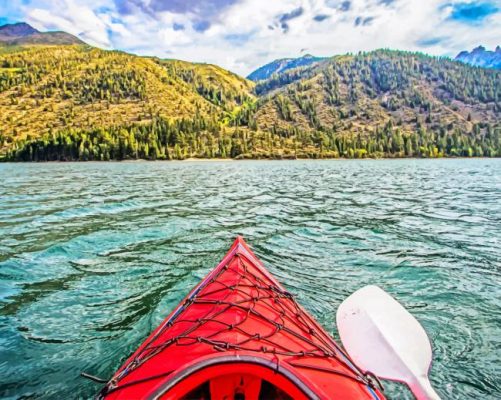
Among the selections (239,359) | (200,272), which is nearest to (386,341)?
(239,359)

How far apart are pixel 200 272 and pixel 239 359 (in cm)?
713

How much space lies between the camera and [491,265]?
10.7 metres

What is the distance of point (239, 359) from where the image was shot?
3650 mm

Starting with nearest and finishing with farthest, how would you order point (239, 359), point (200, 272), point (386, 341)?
point (239, 359) → point (386, 341) → point (200, 272)

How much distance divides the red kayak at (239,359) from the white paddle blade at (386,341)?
0.69 metres

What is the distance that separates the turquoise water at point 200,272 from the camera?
6.26 meters

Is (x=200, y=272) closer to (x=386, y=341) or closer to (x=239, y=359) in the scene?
(x=386, y=341)

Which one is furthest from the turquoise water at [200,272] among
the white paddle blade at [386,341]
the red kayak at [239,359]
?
the red kayak at [239,359]

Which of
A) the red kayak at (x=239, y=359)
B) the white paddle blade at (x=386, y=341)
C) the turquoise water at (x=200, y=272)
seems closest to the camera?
the red kayak at (x=239, y=359)

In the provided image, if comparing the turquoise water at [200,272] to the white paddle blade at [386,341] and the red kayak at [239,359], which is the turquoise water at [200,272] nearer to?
the white paddle blade at [386,341]

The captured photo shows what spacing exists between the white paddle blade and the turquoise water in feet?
2.58

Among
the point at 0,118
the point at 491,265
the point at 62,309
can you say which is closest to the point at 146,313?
the point at 62,309

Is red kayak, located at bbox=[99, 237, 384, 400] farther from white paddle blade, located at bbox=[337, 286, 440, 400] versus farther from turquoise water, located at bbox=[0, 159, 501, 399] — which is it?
turquoise water, located at bbox=[0, 159, 501, 399]

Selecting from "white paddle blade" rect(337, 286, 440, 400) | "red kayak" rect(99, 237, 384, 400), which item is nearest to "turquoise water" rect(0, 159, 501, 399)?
"white paddle blade" rect(337, 286, 440, 400)
